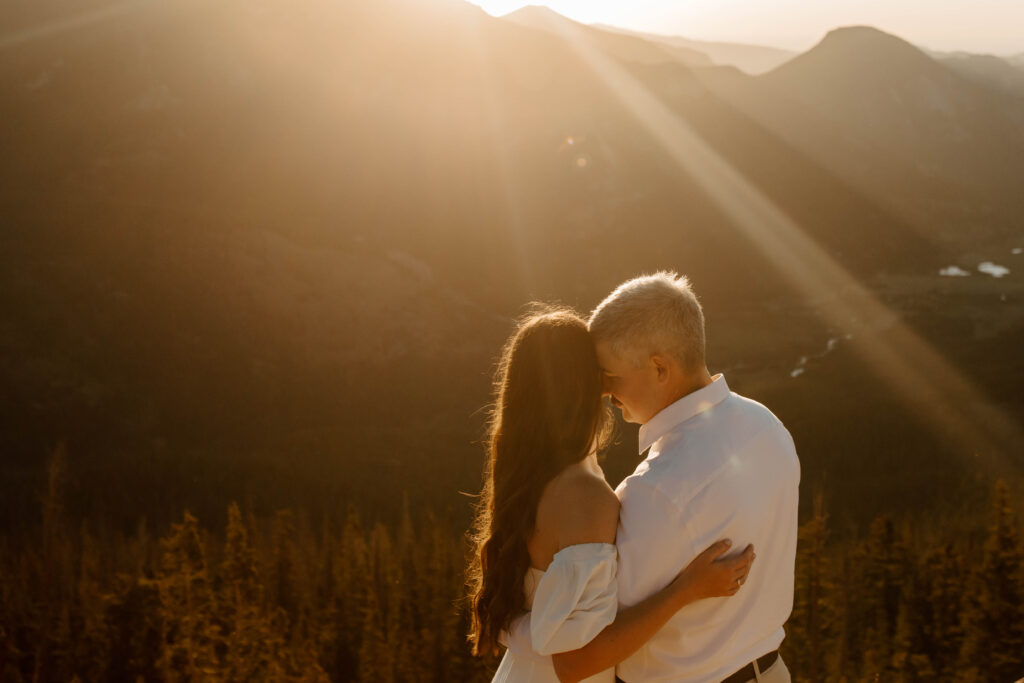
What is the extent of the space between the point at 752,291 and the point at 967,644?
63.5 m

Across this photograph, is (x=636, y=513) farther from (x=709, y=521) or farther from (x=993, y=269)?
(x=993, y=269)

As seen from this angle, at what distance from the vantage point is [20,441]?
112ft

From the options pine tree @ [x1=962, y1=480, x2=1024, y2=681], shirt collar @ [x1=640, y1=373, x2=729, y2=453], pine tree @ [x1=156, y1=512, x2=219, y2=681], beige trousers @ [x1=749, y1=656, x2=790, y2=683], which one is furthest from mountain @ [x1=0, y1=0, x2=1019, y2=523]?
shirt collar @ [x1=640, y1=373, x2=729, y2=453]

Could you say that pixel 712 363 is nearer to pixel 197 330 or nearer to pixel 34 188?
pixel 197 330

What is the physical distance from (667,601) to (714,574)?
5.5 inches

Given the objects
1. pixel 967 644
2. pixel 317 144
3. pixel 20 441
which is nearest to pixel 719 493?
pixel 967 644

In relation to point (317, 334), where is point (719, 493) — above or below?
above

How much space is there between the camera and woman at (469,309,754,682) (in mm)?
2434

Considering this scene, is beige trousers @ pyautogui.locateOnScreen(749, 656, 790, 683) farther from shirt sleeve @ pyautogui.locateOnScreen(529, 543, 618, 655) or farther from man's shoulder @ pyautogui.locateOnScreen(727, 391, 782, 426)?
man's shoulder @ pyautogui.locateOnScreen(727, 391, 782, 426)

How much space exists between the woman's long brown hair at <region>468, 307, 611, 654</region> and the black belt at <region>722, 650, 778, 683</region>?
0.62 m

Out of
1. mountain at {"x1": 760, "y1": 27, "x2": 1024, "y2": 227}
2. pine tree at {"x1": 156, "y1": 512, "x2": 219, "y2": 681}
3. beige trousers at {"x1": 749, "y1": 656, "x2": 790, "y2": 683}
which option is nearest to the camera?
beige trousers at {"x1": 749, "y1": 656, "x2": 790, "y2": 683}

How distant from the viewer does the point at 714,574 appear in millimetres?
2453

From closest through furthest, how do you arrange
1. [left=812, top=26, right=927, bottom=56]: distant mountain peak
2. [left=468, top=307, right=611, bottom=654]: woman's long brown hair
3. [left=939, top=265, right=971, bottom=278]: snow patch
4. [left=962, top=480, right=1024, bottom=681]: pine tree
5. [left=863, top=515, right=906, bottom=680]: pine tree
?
[left=468, top=307, right=611, bottom=654]: woman's long brown hair
[left=962, top=480, right=1024, bottom=681]: pine tree
[left=863, top=515, right=906, bottom=680]: pine tree
[left=939, top=265, right=971, bottom=278]: snow patch
[left=812, top=26, right=927, bottom=56]: distant mountain peak

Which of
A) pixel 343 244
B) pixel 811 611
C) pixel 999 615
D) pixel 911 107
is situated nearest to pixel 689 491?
pixel 811 611
